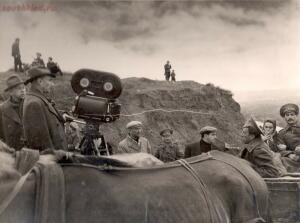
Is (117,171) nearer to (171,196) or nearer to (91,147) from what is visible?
(171,196)

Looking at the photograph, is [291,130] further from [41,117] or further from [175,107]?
[175,107]

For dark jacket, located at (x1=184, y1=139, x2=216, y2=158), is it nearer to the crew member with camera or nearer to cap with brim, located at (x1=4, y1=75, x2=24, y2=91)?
the crew member with camera

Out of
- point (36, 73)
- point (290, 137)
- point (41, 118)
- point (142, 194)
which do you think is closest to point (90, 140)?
point (41, 118)

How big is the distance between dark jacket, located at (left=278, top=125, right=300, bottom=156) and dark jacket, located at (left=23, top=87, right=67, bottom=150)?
2.84 m

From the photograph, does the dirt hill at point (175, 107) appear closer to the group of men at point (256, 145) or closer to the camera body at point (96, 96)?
the group of men at point (256, 145)

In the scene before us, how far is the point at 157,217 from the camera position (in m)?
2.18

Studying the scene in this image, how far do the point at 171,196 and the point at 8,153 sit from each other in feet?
2.99

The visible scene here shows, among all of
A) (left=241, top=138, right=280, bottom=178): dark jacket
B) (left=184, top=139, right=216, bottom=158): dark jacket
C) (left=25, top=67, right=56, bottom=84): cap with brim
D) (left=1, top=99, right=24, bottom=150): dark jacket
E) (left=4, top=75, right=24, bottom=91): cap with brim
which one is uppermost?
(left=25, top=67, right=56, bottom=84): cap with brim

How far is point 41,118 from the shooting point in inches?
127

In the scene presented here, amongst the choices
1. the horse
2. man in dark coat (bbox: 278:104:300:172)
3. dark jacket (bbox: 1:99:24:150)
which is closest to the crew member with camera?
dark jacket (bbox: 1:99:24:150)

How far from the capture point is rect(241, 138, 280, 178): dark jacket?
11.8 feet

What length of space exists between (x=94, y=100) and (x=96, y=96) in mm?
112

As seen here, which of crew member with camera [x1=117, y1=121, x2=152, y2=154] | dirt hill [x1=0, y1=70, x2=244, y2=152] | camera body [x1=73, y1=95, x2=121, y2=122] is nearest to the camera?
camera body [x1=73, y1=95, x2=121, y2=122]

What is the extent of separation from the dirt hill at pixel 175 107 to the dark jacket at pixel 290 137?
8.06 meters
